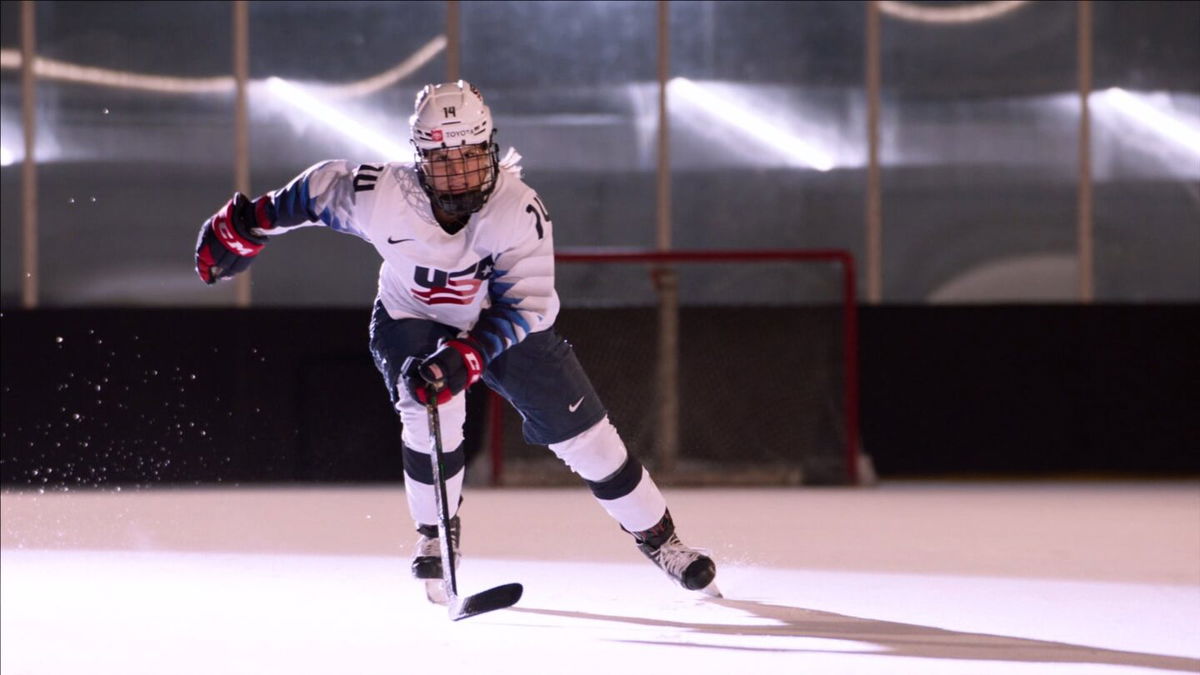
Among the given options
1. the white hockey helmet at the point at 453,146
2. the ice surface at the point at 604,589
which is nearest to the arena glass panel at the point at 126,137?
the ice surface at the point at 604,589

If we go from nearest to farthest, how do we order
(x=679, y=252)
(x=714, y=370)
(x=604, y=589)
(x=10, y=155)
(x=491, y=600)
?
(x=491, y=600) < (x=604, y=589) < (x=714, y=370) < (x=679, y=252) < (x=10, y=155)

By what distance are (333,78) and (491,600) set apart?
4362 mm

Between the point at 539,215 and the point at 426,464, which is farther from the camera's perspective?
the point at 426,464

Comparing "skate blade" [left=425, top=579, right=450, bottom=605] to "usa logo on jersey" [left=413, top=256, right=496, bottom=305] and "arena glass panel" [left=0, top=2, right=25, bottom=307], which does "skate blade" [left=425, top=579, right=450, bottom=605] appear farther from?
"arena glass panel" [left=0, top=2, right=25, bottom=307]

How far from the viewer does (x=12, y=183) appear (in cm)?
650

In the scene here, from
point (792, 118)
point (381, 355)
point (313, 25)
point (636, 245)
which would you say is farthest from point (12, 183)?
point (381, 355)

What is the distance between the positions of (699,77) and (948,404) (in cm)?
189

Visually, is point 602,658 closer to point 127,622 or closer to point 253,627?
point 253,627

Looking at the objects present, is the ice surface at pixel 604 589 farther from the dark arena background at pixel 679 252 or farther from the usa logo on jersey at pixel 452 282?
the usa logo on jersey at pixel 452 282

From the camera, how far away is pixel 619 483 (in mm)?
3100

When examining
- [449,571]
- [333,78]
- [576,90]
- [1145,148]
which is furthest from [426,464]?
[1145,148]

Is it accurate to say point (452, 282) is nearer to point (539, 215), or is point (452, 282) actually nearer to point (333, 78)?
point (539, 215)

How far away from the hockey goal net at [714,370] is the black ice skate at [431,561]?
2670mm

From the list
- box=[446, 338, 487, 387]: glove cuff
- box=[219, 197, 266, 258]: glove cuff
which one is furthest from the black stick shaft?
box=[219, 197, 266, 258]: glove cuff
